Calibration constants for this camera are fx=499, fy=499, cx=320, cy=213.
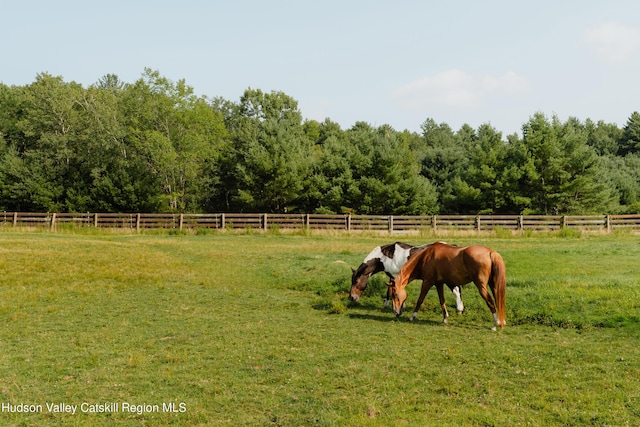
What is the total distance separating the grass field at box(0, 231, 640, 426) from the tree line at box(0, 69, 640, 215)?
25.5 m

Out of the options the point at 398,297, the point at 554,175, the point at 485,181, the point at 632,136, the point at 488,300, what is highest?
the point at 632,136

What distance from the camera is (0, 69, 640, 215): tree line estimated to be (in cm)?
4084

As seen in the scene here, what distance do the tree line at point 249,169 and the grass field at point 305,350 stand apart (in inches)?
1006

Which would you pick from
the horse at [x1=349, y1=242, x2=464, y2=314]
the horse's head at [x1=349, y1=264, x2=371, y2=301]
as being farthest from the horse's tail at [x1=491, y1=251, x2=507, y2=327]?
the horse's head at [x1=349, y1=264, x2=371, y2=301]

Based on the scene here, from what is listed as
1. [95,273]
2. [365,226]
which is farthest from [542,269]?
[365,226]

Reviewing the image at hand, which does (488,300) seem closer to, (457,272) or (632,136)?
(457,272)

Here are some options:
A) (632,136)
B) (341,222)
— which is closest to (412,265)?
(341,222)

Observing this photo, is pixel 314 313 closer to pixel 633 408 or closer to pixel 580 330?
pixel 580 330

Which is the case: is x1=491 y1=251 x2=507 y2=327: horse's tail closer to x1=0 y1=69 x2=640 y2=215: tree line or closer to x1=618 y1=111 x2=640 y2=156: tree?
x1=0 y1=69 x2=640 y2=215: tree line

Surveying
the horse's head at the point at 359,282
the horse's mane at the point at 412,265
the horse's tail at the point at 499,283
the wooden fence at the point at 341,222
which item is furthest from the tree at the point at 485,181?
the horse's tail at the point at 499,283

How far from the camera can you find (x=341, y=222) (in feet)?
110

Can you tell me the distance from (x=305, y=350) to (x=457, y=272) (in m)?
3.68

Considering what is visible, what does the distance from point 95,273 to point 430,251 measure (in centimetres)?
1095

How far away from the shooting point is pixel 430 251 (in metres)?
10.8
